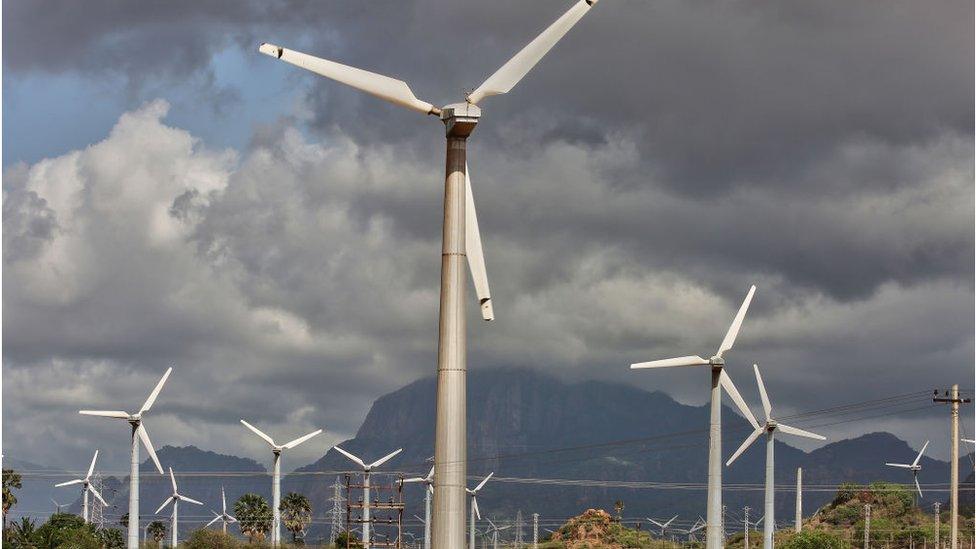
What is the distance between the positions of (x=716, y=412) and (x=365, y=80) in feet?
184

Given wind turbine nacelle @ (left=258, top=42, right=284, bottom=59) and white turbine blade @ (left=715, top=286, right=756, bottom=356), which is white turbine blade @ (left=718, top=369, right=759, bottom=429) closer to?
white turbine blade @ (left=715, top=286, right=756, bottom=356)

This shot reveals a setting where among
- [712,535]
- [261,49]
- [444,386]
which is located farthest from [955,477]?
[261,49]

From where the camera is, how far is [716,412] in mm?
122188

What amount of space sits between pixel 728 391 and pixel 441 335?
89.5 meters

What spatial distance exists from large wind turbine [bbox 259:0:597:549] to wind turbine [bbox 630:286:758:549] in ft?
145

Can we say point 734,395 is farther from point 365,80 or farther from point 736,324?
point 365,80

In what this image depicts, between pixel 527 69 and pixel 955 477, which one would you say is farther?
pixel 955 477

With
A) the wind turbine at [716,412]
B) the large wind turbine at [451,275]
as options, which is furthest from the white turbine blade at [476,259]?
the wind turbine at [716,412]

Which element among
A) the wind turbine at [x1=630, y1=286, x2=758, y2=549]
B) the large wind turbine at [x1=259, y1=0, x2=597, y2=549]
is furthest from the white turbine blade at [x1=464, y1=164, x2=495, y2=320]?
the wind turbine at [x1=630, y1=286, x2=758, y2=549]

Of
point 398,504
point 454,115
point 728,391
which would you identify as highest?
point 454,115

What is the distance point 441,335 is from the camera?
68.7m

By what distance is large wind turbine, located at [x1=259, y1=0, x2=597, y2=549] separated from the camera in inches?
2635

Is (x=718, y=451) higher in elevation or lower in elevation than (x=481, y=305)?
lower

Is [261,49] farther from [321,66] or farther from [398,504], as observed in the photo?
[398,504]
